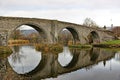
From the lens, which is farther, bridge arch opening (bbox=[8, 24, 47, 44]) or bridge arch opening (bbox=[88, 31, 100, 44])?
bridge arch opening (bbox=[88, 31, 100, 44])

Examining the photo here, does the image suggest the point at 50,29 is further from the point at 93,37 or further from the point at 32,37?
the point at 32,37

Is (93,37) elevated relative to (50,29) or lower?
lower

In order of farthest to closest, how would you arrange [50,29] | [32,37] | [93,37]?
[32,37], [93,37], [50,29]

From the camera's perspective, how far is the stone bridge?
4097cm

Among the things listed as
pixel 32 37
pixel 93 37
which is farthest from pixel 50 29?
pixel 32 37

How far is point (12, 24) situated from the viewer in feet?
138

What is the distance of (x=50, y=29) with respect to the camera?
169ft

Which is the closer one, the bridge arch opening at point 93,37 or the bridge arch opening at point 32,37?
the bridge arch opening at point 32,37

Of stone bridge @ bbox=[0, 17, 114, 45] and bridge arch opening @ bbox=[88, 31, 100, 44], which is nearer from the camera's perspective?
stone bridge @ bbox=[0, 17, 114, 45]

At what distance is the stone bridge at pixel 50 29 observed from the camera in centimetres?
4097

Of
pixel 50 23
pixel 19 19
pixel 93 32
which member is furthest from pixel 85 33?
pixel 19 19

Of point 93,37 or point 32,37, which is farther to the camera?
point 32,37

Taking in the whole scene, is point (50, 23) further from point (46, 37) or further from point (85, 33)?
point (85, 33)

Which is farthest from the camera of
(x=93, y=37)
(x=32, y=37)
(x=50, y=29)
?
(x=32, y=37)
